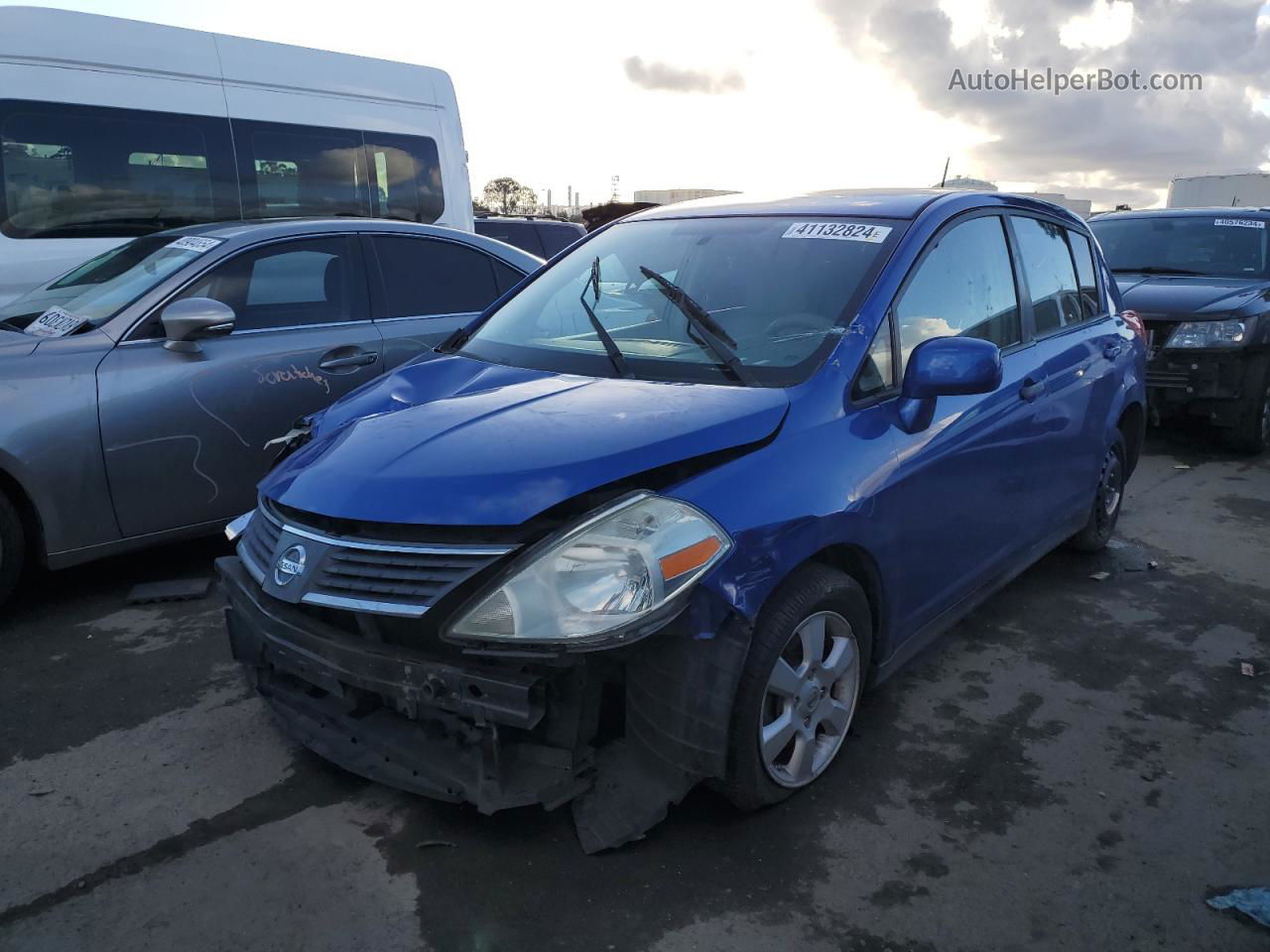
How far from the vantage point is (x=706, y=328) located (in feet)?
10.8

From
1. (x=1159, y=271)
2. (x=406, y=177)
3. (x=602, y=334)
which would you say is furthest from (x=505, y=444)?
(x=1159, y=271)

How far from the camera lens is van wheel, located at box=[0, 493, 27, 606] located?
3988 millimetres

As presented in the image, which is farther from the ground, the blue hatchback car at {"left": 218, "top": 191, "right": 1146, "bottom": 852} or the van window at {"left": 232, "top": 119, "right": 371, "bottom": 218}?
the van window at {"left": 232, "top": 119, "right": 371, "bottom": 218}

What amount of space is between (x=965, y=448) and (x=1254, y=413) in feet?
18.2

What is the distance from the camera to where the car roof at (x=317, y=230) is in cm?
484

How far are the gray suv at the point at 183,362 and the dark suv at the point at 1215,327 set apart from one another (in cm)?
554

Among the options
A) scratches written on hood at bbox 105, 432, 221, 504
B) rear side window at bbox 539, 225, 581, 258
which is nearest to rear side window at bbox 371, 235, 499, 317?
scratches written on hood at bbox 105, 432, 221, 504

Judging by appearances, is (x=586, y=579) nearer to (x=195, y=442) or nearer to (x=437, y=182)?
(x=195, y=442)

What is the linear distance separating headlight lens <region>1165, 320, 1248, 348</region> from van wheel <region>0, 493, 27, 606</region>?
24.8ft

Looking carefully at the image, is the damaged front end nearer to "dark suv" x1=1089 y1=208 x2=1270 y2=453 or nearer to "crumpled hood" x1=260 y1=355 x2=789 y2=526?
"crumpled hood" x1=260 y1=355 x2=789 y2=526

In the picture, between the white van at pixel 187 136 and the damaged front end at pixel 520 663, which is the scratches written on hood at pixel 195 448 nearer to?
the damaged front end at pixel 520 663

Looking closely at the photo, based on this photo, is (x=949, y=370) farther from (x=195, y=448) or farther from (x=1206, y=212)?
(x=1206, y=212)

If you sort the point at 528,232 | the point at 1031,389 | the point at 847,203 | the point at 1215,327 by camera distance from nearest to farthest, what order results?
the point at 847,203
the point at 1031,389
the point at 1215,327
the point at 528,232

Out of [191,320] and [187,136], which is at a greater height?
[187,136]
